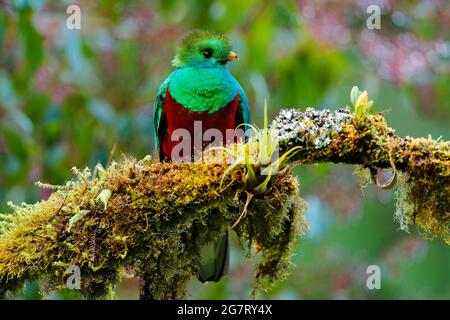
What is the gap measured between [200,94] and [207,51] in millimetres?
293

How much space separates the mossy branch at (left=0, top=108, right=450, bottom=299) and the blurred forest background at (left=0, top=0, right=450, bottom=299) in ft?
5.37

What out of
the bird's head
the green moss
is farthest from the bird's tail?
the bird's head

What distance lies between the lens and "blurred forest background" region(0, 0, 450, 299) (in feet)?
14.8

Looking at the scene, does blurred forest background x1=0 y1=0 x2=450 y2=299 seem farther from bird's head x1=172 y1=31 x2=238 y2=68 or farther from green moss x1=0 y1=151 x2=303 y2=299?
green moss x1=0 y1=151 x2=303 y2=299

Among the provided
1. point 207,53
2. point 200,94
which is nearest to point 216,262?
point 200,94

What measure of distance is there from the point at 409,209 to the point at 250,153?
0.61m

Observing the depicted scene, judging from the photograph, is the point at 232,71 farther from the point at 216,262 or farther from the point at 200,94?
the point at 216,262

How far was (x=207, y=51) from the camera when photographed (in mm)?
4055

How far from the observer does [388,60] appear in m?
5.12

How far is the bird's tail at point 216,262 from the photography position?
A: 10.6ft

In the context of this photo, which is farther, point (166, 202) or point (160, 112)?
point (160, 112)

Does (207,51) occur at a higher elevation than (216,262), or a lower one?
higher

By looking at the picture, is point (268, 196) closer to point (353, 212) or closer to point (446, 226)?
point (446, 226)

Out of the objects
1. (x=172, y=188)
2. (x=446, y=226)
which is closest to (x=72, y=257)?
(x=172, y=188)
